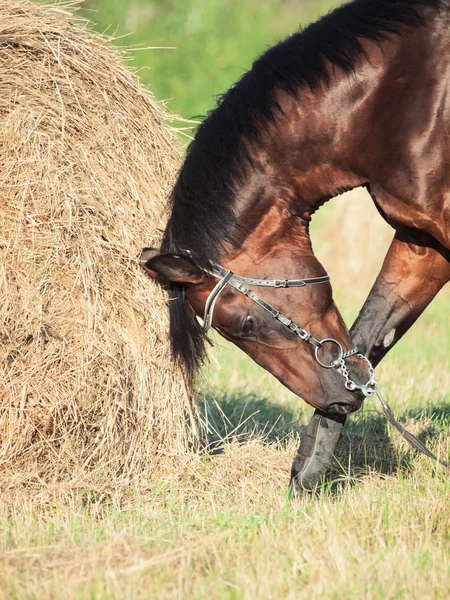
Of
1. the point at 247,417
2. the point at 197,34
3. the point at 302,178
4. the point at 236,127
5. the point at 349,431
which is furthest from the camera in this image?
the point at 197,34

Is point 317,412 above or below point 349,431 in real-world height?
above

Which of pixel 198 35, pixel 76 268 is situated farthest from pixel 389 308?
pixel 198 35

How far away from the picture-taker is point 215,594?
2561mm

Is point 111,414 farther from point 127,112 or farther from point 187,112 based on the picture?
point 187,112

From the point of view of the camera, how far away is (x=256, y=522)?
324 cm

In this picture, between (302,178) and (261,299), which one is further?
(302,178)

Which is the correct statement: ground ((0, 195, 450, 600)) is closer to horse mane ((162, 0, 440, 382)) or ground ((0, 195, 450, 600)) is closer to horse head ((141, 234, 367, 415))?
horse head ((141, 234, 367, 415))

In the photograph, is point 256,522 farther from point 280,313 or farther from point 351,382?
point 280,313

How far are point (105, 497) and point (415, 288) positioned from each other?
5.92 ft

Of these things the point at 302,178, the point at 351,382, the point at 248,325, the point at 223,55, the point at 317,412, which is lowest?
the point at 317,412

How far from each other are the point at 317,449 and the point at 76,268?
→ 1450mm

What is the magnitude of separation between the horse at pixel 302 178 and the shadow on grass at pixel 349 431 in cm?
68

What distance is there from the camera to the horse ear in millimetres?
3404

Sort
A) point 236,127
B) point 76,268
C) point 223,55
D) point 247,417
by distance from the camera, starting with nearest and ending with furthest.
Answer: point 236,127 → point 76,268 → point 247,417 → point 223,55
